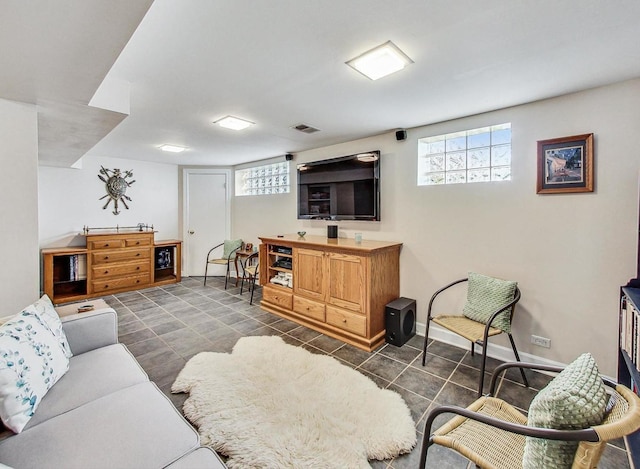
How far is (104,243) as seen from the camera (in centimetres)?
468

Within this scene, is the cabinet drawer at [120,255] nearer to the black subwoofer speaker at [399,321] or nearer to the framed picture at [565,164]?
the black subwoofer speaker at [399,321]

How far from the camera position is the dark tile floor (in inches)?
80.4

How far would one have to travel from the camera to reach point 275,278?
13.4 feet

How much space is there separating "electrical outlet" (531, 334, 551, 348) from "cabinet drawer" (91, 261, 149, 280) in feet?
18.9

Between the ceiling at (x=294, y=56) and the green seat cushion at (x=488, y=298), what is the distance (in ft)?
5.22

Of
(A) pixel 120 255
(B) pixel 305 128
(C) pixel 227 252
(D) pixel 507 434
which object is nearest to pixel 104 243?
(A) pixel 120 255

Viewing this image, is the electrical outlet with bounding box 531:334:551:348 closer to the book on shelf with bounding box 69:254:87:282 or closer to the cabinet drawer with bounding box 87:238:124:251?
the cabinet drawer with bounding box 87:238:124:251

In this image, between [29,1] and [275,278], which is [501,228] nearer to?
[275,278]

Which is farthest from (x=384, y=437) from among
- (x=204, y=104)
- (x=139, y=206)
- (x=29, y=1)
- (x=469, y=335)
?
(x=139, y=206)

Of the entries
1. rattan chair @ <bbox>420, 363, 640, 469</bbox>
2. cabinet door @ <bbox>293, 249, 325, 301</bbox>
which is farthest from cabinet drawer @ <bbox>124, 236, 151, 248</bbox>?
rattan chair @ <bbox>420, 363, 640, 469</bbox>

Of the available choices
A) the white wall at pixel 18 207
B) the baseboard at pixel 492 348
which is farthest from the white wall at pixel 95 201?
the baseboard at pixel 492 348

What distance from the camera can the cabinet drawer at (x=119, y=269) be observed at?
4.63 meters

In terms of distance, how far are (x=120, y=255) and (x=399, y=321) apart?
4.75 meters

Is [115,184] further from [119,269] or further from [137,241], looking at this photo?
[119,269]
